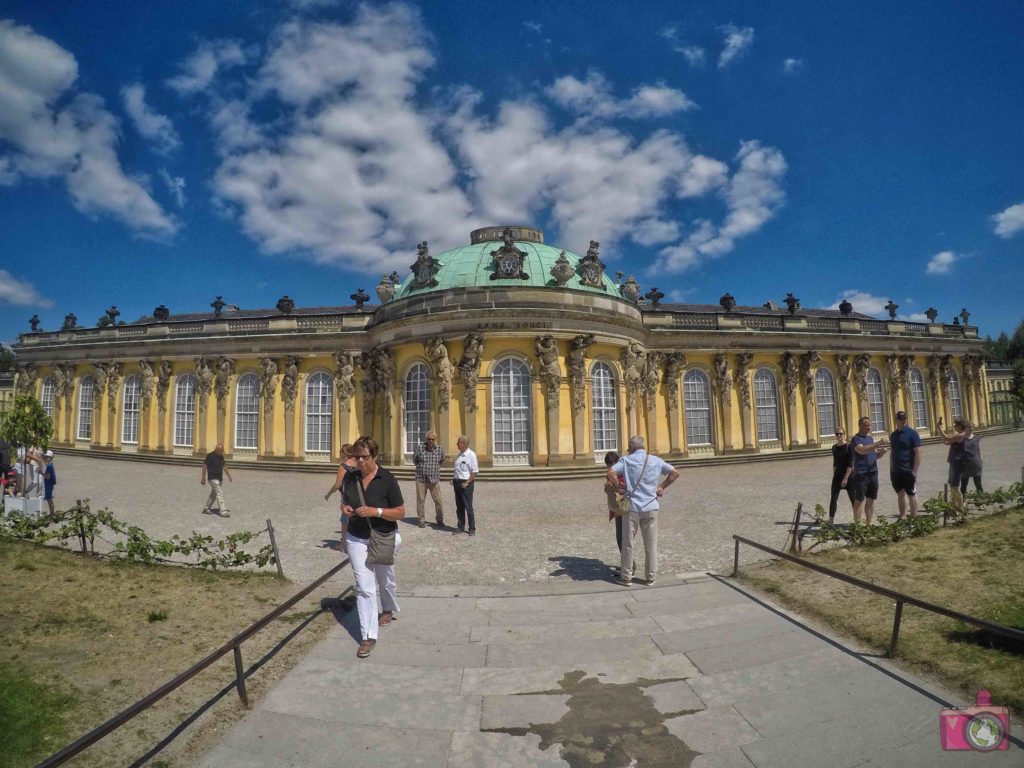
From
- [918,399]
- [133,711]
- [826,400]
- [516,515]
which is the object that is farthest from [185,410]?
[918,399]

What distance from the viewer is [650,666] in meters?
4.60

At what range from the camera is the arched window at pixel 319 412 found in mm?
26578

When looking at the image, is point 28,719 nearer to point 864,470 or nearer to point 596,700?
point 596,700

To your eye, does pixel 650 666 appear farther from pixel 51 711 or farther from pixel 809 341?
pixel 809 341

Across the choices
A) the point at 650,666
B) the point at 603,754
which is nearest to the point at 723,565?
the point at 650,666

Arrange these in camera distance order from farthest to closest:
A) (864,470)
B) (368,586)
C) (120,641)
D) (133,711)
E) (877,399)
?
1. (877,399)
2. (864,470)
3. (120,641)
4. (368,586)
5. (133,711)

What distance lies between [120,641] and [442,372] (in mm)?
16527

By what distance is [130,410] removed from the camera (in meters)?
29.6

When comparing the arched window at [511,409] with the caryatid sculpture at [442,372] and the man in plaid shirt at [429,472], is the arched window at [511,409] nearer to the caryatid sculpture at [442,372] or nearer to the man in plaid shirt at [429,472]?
the caryatid sculpture at [442,372]

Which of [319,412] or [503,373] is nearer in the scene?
[503,373]

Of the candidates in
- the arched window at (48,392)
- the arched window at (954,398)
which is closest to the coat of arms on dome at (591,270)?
the arched window at (954,398)

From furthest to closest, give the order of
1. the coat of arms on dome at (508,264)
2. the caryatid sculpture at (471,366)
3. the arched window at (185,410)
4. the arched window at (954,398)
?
the arched window at (954,398) < the arched window at (185,410) < the coat of arms on dome at (508,264) < the caryatid sculpture at (471,366)

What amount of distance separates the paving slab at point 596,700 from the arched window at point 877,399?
3060 cm

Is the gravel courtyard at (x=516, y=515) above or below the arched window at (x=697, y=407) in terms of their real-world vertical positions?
below
